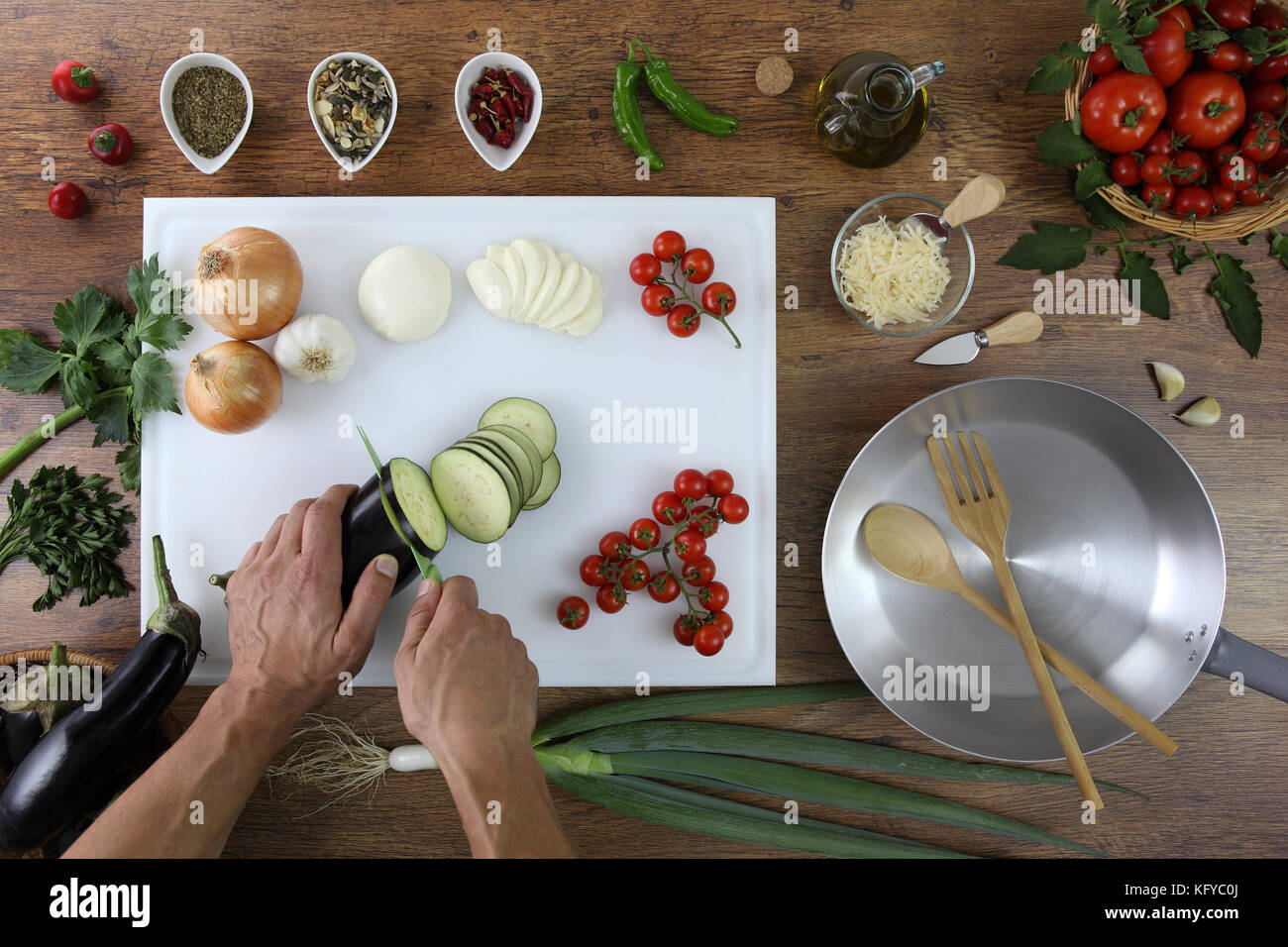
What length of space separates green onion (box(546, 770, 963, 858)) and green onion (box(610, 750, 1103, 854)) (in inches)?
1.4

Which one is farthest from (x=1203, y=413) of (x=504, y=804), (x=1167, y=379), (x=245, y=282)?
(x=245, y=282)

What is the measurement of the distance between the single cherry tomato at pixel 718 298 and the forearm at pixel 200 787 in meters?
0.98

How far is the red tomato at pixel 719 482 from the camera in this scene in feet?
4.24

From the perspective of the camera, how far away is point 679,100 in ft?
4.34

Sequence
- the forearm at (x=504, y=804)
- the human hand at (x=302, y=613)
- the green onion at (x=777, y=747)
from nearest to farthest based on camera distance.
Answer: the forearm at (x=504, y=804) < the human hand at (x=302, y=613) < the green onion at (x=777, y=747)

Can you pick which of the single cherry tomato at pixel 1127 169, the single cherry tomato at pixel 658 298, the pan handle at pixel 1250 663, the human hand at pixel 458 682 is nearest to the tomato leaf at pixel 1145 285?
the single cherry tomato at pixel 1127 169

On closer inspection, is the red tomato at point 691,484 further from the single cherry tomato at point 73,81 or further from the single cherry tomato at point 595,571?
the single cherry tomato at point 73,81

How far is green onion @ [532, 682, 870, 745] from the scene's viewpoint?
1313 mm

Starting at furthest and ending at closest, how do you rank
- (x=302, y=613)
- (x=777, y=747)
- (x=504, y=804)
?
(x=777, y=747) → (x=302, y=613) → (x=504, y=804)

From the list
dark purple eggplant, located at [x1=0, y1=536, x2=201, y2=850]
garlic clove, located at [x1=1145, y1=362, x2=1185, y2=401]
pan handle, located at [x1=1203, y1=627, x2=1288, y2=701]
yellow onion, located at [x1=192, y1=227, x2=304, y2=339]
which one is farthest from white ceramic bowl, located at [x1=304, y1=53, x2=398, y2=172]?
pan handle, located at [x1=1203, y1=627, x2=1288, y2=701]

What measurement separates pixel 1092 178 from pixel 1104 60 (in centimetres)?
18

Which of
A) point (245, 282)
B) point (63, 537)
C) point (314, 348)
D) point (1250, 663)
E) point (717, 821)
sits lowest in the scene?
point (717, 821)

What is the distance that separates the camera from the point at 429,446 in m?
1.33

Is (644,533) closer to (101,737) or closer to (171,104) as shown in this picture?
(101,737)
